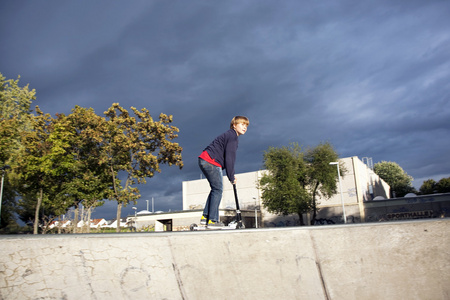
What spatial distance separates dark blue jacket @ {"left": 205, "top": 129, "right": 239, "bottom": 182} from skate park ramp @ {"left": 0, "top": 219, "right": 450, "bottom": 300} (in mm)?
2491

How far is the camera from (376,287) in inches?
107

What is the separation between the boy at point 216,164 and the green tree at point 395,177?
3162 inches

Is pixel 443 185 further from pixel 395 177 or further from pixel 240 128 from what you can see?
pixel 240 128

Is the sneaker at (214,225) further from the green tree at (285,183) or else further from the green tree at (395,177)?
the green tree at (395,177)

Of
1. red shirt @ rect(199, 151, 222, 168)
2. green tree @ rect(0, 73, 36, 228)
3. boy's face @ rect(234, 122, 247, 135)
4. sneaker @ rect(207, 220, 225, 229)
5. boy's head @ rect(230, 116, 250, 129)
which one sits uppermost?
green tree @ rect(0, 73, 36, 228)

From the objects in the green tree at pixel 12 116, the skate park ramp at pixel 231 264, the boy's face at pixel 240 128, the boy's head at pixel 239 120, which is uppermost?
the green tree at pixel 12 116

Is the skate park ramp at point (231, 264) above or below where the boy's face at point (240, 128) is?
below

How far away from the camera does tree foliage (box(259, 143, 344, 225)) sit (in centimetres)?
3888

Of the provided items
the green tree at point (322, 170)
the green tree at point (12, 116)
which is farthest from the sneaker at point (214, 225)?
the green tree at point (322, 170)

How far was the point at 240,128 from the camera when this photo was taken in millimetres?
5574

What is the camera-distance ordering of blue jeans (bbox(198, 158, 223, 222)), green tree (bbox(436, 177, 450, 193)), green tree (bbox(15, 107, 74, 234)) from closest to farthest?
blue jeans (bbox(198, 158, 223, 222)) → green tree (bbox(15, 107, 74, 234)) → green tree (bbox(436, 177, 450, 193))

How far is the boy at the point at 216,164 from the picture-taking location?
514 cm

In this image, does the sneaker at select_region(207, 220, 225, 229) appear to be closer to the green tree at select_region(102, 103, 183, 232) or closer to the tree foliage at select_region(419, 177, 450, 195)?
the green tree at select_region(102, 103, 183, 232)

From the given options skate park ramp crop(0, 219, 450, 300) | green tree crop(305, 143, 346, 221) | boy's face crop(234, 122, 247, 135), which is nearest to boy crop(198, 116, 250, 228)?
boy's face crop(234, 122, 247, 135)
